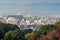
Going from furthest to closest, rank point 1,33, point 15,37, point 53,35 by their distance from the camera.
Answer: point 1,33
point 15,37
point 53,35

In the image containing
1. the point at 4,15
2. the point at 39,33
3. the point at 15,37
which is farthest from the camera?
the point at 4,15

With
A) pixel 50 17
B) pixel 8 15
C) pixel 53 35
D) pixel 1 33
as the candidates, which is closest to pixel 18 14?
pixel 8 15

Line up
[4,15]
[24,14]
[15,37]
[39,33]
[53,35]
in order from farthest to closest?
[24,14], [4,15], [39,33], [15,37], [53,35]

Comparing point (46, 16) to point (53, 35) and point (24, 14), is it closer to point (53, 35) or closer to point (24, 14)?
point (24, 14)

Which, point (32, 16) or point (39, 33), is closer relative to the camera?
point (39, 33)

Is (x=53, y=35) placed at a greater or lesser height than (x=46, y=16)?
greater

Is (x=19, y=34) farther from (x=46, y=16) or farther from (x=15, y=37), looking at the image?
(x=46, y=16)

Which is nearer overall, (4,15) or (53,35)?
(53,35)

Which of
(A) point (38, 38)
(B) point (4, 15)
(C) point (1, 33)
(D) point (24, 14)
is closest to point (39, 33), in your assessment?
(A) point (38, 38)

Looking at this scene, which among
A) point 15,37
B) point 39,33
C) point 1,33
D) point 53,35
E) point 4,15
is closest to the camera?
point 53,35
